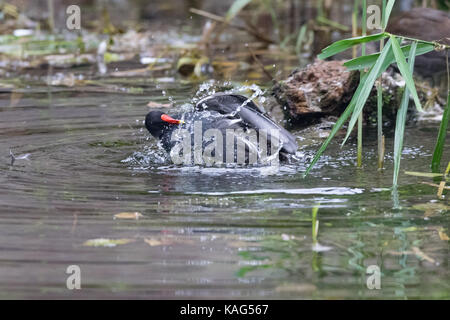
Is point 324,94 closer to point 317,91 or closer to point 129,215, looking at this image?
point 317,91

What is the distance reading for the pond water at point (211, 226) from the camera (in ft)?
9.85

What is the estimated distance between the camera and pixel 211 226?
3.65 metres

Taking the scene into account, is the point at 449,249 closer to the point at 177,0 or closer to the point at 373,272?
the point at 373,272

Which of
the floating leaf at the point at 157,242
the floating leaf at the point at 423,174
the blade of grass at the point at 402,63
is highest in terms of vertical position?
the blade of grass at the point at 402,63

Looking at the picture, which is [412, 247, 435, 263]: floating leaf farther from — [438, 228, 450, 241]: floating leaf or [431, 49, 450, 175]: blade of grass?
[431, 49, 450, 175]: blade of grass

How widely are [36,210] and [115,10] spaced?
10498 millimetres

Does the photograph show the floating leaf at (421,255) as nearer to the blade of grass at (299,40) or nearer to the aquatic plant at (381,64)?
the aquatic plant at (381,64)

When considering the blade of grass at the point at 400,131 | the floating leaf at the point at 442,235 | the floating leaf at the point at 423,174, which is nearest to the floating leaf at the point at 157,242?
the floating leaf at the point at 442,235

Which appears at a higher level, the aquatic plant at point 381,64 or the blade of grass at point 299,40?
the blade of grass at point 299,40

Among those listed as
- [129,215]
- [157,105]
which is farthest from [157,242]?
[157,105]

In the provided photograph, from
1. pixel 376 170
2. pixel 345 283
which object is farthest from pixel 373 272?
pixel 376 170

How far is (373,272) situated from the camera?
10.1 feet

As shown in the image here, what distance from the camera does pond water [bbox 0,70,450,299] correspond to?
3.00m

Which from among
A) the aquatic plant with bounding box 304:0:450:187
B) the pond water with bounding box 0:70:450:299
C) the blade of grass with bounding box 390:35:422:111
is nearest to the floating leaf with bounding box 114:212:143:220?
the pond water with bounding box 0:70:450:299
